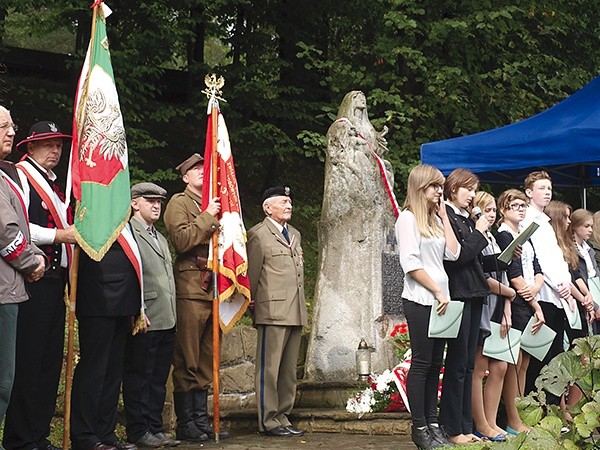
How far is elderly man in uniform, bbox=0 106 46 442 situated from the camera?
5.95m

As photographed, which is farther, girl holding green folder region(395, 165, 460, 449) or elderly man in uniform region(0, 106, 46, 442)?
girl holding green folder region(395, 165, 460, 449)

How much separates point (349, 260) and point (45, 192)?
145 inches

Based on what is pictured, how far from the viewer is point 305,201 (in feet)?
59.6

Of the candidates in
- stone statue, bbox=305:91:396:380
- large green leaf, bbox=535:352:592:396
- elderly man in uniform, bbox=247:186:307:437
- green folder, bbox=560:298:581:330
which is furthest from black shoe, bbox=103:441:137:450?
green folder, bbox=560:298:581:330

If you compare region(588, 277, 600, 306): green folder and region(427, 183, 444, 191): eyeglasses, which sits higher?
region(427, 183, 444, 191): eyeglasses

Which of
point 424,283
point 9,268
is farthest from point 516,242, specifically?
point 9,268

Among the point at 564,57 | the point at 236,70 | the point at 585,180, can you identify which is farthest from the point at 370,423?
the point at 564,57

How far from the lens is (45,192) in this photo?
6969mm

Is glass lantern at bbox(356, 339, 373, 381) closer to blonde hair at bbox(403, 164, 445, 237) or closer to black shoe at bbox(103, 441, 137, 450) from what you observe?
blonde hair at bbox(403, 164, 445, 237)

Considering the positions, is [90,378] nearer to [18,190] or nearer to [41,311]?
[41,311]

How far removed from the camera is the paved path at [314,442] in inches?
309

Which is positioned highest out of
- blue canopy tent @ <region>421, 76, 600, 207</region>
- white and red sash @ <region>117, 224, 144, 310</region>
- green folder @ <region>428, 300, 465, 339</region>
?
blue canopy tent @ <region>421, 76, 600, 207</region>

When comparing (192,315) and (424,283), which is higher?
(424,283)

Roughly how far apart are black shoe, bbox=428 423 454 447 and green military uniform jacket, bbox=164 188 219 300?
1.95 meters
